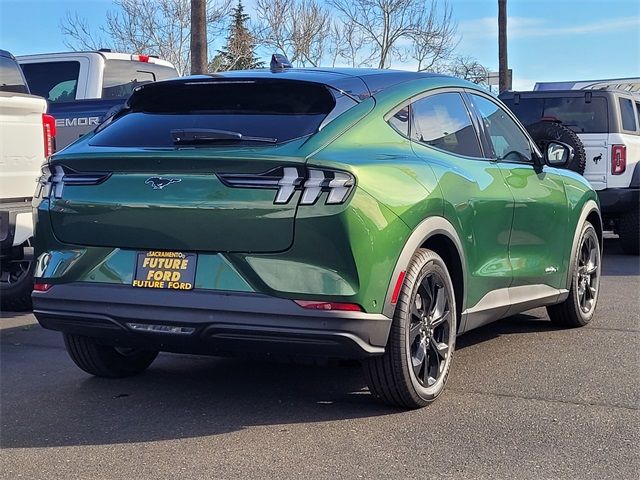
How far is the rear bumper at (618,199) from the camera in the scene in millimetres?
10828

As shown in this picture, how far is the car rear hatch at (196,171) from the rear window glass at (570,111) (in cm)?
705

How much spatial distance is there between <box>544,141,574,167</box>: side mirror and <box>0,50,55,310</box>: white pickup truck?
3.77 meters

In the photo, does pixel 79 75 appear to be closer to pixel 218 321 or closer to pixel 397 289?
pixel 218 321

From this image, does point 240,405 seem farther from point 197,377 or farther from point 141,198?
point 141,198

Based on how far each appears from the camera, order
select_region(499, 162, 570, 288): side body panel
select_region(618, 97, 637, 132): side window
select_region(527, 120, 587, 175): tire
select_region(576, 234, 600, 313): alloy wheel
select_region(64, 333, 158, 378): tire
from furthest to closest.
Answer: select_region(618, 97, 637, 132): side window
select_region(527, 120, 587, 175): tire
select_region(576, 234, 600, 313): alloy wheel
select_region(499, 162, 570, 288): side body panel
select_region(64, 333, 158, 378): tire

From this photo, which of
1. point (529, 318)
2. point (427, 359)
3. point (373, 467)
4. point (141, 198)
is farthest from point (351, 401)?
point (529, 318)

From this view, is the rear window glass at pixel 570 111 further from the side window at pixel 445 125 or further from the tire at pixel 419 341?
the tire at pixel 419 341

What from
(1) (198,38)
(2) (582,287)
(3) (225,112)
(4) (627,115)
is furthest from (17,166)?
(1) (198,38)

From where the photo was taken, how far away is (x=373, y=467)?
385cm

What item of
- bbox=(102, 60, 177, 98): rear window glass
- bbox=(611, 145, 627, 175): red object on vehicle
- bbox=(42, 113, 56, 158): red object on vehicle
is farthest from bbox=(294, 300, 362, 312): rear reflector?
bbox=(611, 145, 627, 175): red object on vehicle

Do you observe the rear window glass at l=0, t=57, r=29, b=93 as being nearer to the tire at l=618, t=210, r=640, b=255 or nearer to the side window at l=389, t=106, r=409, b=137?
the side window at l=389, t=106, r=409, b=137

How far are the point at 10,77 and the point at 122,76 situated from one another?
3.84 meters

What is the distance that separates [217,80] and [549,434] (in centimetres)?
238

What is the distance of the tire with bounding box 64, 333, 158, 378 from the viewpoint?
5145 millimetres
